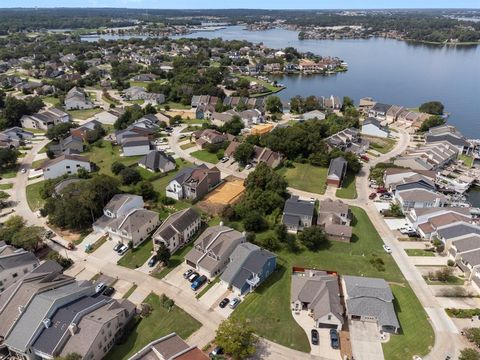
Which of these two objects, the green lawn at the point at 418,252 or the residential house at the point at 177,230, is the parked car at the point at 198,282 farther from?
the green lawn at the point at 418,252

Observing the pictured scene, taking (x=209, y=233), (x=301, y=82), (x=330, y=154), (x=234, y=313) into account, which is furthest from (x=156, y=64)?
(x=234, y=313)

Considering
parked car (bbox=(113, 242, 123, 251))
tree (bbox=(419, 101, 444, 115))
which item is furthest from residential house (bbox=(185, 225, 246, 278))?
tree (bbox=(419, 101, 444, 115))

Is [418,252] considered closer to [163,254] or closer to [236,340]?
[236,340]

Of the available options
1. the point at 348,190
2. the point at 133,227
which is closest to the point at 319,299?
the point at 133,227

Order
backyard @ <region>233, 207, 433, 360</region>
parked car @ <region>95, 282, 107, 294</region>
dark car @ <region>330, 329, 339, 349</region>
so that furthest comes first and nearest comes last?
parked car @ <region>95, 282, 107, 294</region>
backyard @ <region>233, 207, 433, 360</region>
dark car @ <region>330, 329, 339, 349</region>

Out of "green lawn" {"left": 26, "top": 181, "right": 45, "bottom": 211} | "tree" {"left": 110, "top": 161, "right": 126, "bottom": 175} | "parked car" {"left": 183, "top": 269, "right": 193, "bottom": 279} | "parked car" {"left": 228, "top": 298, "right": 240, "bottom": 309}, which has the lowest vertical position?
"green lawn" {"left": 26, "top": 181, "right": 45, "bottom": 211}

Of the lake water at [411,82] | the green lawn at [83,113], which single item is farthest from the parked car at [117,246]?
the lake water at [411,82]

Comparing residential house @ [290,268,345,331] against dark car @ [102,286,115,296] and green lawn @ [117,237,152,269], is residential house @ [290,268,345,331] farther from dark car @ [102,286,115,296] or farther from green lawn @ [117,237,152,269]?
dark car @ [102,286,115,296]
